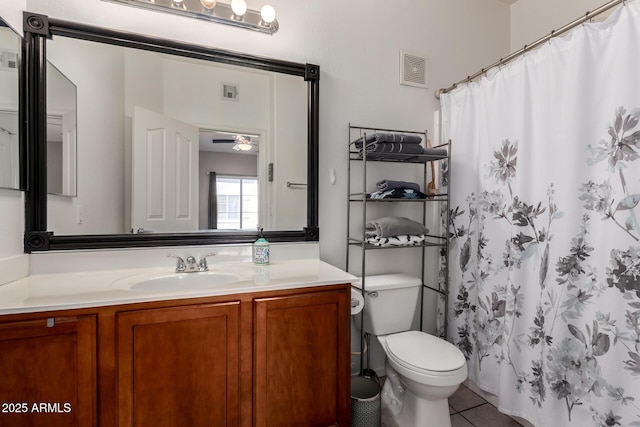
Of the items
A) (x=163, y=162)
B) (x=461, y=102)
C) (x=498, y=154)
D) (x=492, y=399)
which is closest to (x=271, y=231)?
(x=163, y=162)

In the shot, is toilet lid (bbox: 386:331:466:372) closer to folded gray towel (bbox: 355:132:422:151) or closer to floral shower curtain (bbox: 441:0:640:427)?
floral shower curtain (bbox: 441:0:640:427)

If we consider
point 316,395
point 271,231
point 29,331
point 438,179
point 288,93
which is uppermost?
point 288,93

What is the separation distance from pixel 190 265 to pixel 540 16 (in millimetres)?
2901

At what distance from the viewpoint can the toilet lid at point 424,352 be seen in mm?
1419

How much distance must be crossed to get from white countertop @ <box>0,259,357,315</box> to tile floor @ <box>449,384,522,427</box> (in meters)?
1.07

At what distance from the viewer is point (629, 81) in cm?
117

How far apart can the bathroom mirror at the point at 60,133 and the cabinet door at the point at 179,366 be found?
0.79m

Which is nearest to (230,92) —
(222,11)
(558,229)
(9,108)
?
(222,11)

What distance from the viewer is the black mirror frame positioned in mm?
1355

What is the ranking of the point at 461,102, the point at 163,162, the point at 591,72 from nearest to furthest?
the point at 591,72
the point at 163,162
the point at 461,102

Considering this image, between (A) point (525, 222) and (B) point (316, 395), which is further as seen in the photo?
(A) point (525, 222)

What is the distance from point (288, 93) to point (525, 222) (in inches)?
57.2

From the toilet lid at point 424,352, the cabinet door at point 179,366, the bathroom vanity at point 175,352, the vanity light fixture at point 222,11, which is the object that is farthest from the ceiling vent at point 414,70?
the cabinet door at point 179,366

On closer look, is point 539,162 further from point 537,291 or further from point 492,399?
point 492,399
